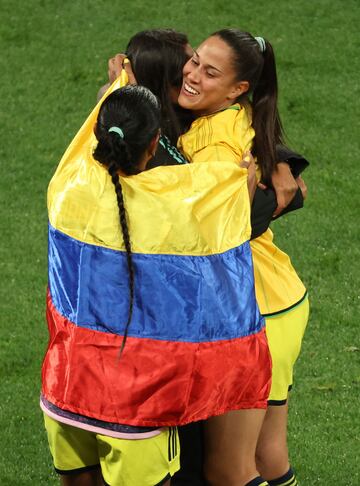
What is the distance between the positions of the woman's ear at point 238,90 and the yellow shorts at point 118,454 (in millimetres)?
1276

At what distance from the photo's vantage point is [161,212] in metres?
3.81

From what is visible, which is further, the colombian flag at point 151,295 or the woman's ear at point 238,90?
the woman's ear at point 238,90

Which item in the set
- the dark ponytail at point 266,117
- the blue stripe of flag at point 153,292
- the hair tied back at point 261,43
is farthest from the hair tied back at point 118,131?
the hair tied back at point 261,43

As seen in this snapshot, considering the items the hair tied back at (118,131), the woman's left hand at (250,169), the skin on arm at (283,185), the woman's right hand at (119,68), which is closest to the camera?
the hair tied back at (118,131)

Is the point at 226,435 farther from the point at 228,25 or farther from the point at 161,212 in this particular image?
the point at 228,25

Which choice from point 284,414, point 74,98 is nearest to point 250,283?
point 284,414

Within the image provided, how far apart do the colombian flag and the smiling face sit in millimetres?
455

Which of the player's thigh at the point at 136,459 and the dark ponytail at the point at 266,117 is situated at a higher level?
the dark ponytail at the point at 266,117

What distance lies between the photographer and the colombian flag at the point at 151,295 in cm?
382

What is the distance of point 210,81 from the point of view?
436 centimetres

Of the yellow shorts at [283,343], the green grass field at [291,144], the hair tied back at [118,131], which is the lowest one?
the green grass field at [291,144]

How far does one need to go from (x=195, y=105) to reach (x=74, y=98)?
6507mm

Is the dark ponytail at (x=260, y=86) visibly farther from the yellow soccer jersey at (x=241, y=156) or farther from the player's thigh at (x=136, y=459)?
the player's thigh at (x=136, y=459)

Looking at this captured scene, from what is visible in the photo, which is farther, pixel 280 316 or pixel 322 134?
pixel 322 134
